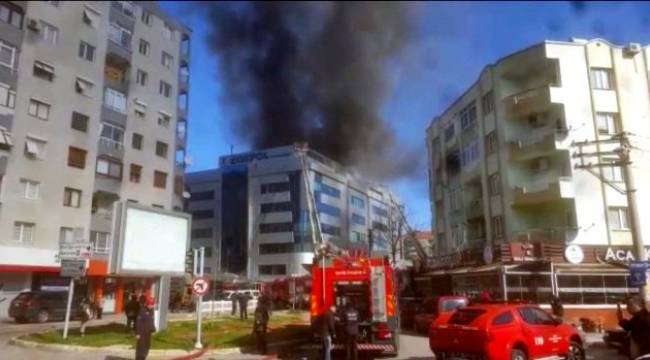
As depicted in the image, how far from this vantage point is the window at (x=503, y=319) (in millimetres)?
13536

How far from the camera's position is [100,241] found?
39.4m

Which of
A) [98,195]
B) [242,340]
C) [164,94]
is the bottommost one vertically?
[242,340]

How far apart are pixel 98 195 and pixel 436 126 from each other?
1037 inches

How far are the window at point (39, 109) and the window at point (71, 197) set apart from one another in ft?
16.3

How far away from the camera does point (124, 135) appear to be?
42906 millimetres

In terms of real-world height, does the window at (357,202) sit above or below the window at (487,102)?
above

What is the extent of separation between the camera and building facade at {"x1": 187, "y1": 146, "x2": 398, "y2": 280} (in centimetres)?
8288

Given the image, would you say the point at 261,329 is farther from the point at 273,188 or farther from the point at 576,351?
the point at 273,188

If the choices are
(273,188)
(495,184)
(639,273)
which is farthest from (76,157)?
(273,188)

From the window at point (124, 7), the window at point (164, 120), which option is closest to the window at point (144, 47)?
the window at point (124, 7)

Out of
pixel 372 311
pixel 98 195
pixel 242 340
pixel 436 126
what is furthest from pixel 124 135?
pixel 372 311

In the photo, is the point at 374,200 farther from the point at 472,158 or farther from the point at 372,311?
the point at 372,311

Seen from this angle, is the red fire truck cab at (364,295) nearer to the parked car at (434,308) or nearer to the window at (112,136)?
the parked car at (434,308)

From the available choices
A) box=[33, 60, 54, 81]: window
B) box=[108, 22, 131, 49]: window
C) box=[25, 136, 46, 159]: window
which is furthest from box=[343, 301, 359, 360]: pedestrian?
box=[108, 22, 131, 49]: window
